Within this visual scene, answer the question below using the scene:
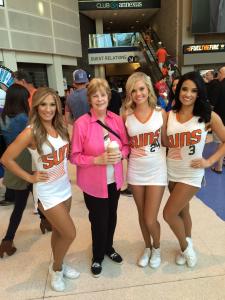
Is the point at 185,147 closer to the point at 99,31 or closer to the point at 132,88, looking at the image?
the point at 132,88

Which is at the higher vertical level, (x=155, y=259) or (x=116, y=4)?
(x=116, y=4)

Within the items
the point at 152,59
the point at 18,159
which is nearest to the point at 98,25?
the point at 152,59

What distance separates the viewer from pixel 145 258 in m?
2.38

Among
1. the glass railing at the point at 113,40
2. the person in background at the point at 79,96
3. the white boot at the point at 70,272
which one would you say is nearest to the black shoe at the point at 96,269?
the white boot at the point at 70,272

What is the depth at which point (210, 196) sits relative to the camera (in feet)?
12.3

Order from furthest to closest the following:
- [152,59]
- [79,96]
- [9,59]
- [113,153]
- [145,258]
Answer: [152,59] → [9,59] → [79,96] → [145,258] → [113,153]

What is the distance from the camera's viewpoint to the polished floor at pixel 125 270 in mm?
2078

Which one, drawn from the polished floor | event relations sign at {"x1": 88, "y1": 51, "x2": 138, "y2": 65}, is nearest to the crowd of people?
the polished floor

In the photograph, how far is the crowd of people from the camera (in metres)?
1.93

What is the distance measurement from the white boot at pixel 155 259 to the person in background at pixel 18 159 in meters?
1.38

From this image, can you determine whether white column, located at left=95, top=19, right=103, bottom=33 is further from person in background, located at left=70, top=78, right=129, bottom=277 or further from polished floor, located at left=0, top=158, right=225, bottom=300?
person in background, located at left=70, top=78, right=129, bottom=277

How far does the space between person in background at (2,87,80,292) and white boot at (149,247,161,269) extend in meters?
0.81

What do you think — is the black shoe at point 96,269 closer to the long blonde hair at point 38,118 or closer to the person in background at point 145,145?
the person in background at point 145,145

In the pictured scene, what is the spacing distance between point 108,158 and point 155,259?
3.72ft
